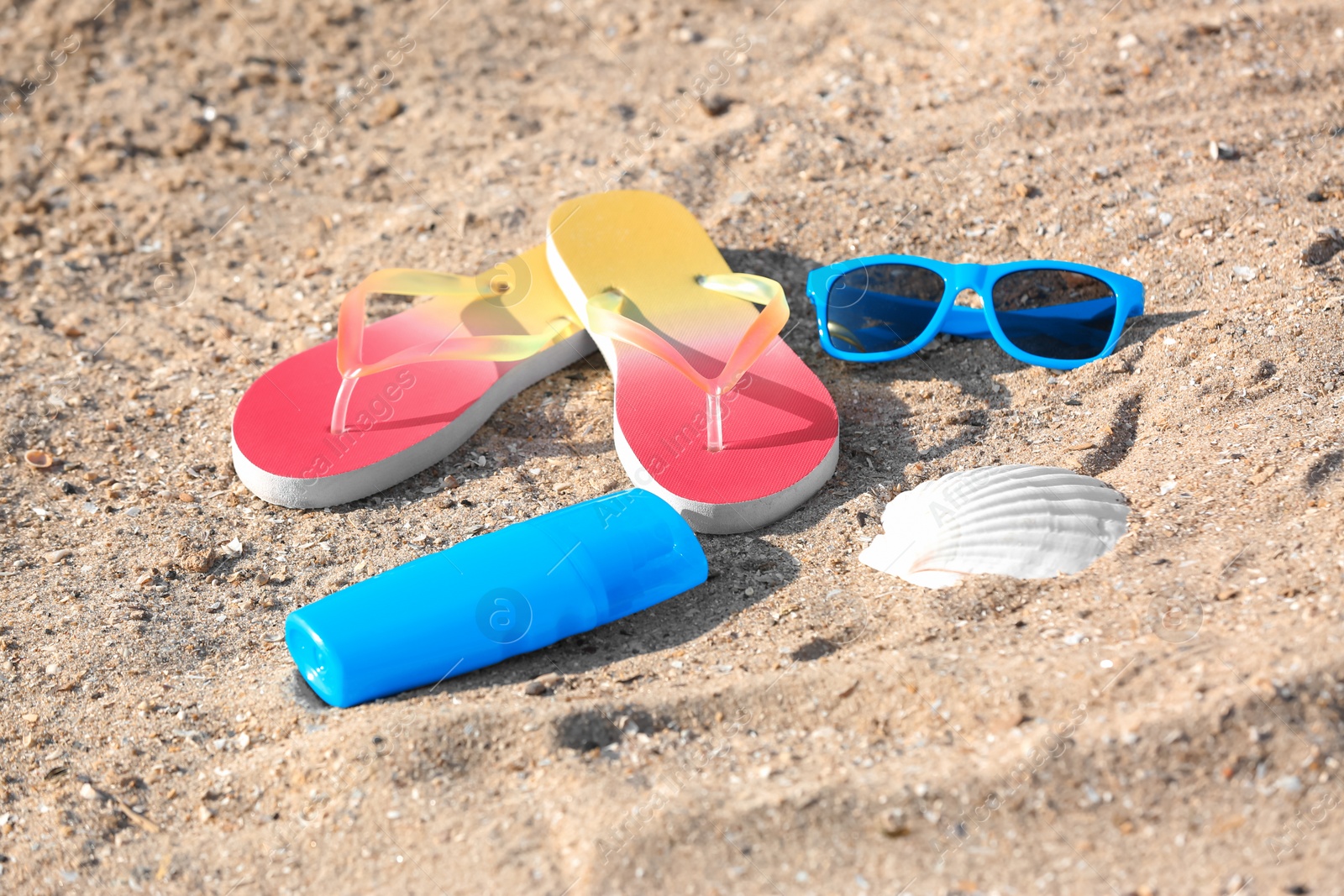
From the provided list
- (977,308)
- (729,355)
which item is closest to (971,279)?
(977,308)

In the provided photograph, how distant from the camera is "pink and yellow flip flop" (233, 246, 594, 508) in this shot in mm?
2359

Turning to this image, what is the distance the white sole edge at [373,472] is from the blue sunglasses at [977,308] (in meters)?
0.75

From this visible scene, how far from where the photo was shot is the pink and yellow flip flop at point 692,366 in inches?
87.8

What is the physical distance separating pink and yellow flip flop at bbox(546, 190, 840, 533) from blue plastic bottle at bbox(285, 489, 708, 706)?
223mm

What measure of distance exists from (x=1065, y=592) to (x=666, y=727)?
2.32ft

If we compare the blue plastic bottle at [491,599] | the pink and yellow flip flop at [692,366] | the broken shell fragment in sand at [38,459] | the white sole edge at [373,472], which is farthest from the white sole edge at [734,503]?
the broken shell fragment in sand at [38,459]

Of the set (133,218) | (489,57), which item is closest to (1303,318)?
(489,57)

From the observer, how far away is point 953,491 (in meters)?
2.07

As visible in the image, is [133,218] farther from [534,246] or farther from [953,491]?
[953,491]

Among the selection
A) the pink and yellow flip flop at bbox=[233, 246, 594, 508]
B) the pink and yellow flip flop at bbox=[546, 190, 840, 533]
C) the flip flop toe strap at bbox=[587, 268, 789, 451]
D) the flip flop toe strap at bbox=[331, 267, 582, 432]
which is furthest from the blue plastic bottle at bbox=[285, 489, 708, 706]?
the flip flop toe strap at bbox=[331, 267, 582, 432]

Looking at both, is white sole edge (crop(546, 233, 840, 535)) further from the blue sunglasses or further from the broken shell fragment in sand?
the broken shell fragment in sand

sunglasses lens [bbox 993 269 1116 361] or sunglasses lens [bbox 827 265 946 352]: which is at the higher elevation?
sunglasses lens [bbox 827 265 946 352]

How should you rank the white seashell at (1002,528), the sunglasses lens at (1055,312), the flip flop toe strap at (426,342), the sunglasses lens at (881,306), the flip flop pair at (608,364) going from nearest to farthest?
the white seashell at (1002,528), the flip flop pair at (608,364), the flip flop toe strap at (426,342), the sunglasses lens at (1055,312), the sunglasses lens at (881,306)

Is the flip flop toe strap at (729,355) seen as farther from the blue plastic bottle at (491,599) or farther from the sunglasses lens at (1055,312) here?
the sunglasses lens at (1055,312)
